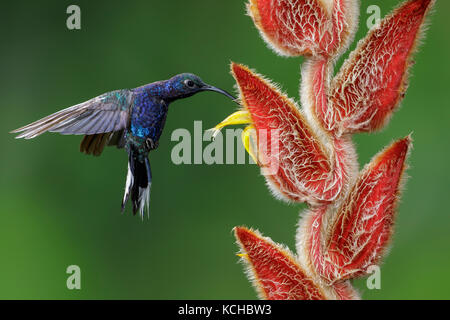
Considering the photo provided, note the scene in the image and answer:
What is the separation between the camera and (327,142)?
1.19 meters

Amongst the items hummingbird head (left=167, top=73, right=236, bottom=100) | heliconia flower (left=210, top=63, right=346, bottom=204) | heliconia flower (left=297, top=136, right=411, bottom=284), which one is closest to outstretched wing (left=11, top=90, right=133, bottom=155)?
hummingbird head (left=167, top=73, right=236, bottom=100)

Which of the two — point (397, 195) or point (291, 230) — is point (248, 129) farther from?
point (291, 230)

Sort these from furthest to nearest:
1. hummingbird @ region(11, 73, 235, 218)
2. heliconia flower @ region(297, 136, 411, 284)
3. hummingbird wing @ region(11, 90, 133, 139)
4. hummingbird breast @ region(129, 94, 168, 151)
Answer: hummingbird breast @ region(129, 94, 168, 151) < hummingbird @ region(11, 73, 235, 218) < hummingbird wing @ region(11, 90, 133, 139) < heliconia flower @ region(297, 136, 411, 284)

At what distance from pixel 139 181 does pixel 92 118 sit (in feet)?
1.32

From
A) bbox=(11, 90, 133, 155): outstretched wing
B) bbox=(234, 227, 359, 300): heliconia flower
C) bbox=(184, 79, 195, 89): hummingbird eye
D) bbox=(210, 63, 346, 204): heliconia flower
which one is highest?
bbox=(184, 79, 195, 89): hummingbird eye

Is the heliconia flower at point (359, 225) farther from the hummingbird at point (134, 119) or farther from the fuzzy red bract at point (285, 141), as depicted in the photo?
the hummingbird at point (134, 119)

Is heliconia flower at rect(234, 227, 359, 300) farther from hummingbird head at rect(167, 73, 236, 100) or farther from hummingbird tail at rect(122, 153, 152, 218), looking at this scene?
hummingbird tail at rect(122, 153, 152, 218)

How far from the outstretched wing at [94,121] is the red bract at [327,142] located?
87 centimetres

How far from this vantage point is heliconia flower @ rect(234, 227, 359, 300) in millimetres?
1162

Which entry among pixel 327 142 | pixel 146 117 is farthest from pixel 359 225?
pixel 146 117

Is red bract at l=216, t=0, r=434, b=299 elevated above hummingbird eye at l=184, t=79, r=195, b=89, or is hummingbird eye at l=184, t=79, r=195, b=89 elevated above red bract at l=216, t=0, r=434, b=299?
hummingbird eye at l=184, t=79, r=195, b=89

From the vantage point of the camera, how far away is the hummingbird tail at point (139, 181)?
2352 millimetres

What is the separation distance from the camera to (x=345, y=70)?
3.94 feet

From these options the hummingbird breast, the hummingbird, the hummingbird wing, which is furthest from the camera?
the hummingbird breast
